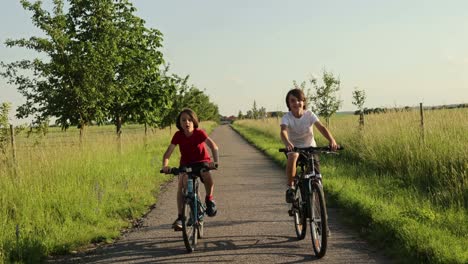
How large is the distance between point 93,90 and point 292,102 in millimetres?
7797

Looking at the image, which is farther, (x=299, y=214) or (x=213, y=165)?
(x=299, y=214)

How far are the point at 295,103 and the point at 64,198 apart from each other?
4.23 metres

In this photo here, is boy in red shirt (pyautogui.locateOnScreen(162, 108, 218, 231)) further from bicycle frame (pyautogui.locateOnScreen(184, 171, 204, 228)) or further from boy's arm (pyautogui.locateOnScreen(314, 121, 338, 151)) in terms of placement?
boy's arm (pyautogui.locateOnScreen(314, 121, 338, 151))

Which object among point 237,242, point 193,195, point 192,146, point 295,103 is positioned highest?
point 295,103

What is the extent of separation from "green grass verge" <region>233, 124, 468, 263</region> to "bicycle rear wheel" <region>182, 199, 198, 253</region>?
7.11 ft

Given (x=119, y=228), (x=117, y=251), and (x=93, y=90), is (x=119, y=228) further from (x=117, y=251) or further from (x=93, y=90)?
(x=93, y=90)

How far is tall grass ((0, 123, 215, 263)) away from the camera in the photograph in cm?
571

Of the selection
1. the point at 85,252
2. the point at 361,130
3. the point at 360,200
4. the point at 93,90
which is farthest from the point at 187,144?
the point at 361,130

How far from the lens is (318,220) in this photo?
4.96 meters

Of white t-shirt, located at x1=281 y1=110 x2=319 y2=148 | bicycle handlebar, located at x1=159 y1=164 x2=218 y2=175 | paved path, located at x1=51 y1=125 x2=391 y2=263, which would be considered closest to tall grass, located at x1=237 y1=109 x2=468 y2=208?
paved path, located at x1=51 y1=125 x2=391 y2=263

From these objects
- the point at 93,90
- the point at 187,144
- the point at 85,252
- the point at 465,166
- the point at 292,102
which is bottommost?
the point at 85,252

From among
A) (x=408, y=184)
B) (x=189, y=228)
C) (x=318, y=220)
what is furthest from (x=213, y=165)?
(x=408, y=184)

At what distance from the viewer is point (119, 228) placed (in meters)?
6.70

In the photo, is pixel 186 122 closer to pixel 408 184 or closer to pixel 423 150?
pixel 408 184
